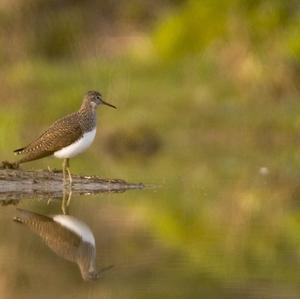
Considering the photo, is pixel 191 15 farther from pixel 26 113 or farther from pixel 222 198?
pixel 222 198

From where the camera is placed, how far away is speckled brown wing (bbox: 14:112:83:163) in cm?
1598

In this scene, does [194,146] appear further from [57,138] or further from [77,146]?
[77,146]

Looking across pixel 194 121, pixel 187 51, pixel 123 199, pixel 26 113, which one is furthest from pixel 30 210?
pixel 187 51

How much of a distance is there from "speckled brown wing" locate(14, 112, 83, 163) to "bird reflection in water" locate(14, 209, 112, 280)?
1718 mm

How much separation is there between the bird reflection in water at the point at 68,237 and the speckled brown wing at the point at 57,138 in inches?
67.6

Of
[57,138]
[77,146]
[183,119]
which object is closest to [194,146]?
[183,119]

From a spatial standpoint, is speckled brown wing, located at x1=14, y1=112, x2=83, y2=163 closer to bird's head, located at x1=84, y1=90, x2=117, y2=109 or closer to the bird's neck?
the bird's neck

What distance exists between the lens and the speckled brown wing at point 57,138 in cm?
1598

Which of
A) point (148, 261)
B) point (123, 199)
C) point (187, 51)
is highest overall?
point (187, 51)

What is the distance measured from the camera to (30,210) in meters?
14.5

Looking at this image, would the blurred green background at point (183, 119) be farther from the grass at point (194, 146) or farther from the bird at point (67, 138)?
Answer: the bird at point (67, 138)

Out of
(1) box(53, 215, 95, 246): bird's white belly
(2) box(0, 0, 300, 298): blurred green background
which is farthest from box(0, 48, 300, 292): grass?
(1) box(53, 215, 95, 246): bird's white belly

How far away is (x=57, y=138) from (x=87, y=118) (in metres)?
0.51

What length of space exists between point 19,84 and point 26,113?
6.39ft
